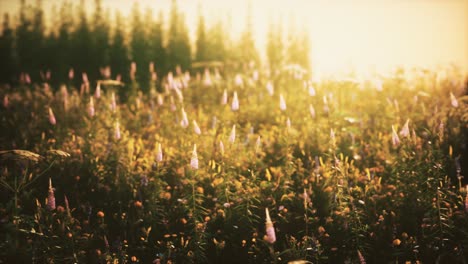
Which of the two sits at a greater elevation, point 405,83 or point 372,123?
point 405,83

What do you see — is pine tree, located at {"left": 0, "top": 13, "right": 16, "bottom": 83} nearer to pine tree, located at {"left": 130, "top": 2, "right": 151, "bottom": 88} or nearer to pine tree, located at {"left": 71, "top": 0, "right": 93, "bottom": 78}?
pine tree, located at {"left": 71, "top": 0, "right": 93, "bottom": 78}

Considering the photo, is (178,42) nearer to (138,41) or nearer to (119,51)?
(138,41)

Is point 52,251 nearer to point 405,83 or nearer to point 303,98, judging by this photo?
point 303,98

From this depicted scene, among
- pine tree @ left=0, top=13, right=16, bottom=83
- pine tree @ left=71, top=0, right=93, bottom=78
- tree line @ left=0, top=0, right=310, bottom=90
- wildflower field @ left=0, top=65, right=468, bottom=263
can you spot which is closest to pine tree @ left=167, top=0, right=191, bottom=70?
Result: tree line @ left=0, top=0, right=310, bottom=90

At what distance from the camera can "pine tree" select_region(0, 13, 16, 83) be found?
84.3 feet

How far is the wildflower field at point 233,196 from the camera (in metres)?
3.49

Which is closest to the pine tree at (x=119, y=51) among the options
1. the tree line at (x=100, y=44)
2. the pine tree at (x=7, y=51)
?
the tree line at (x=100, y=44)

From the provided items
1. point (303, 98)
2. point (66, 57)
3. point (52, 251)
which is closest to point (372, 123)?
point (303, 98)

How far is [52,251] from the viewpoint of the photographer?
10.9 ft

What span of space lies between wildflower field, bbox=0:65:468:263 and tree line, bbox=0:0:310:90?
68.2 ft

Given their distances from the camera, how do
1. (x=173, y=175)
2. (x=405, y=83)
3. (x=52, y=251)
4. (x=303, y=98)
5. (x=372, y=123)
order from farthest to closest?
(x=405, y=83), (x=303, y=98), (x=372, y=123), (x=173, y=175), (x=52, y=251)

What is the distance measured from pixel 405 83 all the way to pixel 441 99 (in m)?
1.32

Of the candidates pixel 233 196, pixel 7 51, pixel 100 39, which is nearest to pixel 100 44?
pixel 100 39

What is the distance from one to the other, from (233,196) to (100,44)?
87.1ft
